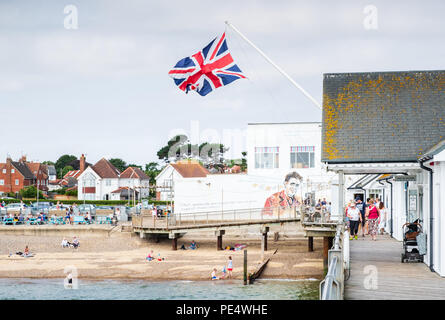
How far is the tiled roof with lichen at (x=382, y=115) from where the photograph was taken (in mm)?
17281

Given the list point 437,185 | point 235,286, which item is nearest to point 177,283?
point 235,286

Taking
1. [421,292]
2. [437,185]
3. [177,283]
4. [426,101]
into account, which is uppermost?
[426,101]

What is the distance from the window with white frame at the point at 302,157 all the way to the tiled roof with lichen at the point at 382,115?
1160 inches

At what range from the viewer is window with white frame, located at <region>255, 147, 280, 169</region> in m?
50.2

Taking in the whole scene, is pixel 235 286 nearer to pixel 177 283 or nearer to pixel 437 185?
pixel 177 283

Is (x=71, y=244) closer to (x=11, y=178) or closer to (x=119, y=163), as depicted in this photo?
(x=11, y=178)

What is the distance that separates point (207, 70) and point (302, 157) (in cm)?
2712

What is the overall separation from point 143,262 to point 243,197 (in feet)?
48.7

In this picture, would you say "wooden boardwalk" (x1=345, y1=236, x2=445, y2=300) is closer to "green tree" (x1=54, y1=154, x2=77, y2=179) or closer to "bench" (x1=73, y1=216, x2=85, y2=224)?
"bench" (x1=73, y1=216, x2=85, y2=224)

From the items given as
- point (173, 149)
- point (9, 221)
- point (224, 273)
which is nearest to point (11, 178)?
point (173, 149)

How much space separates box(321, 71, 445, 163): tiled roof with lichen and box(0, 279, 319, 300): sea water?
1081cm

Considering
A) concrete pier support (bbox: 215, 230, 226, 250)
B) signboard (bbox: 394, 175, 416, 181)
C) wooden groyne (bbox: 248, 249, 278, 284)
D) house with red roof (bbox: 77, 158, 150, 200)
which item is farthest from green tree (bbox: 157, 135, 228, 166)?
signboard (bbox: 394, 175, 416, 181)

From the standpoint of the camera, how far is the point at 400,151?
17141 millimetres

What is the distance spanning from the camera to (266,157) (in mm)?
50375
